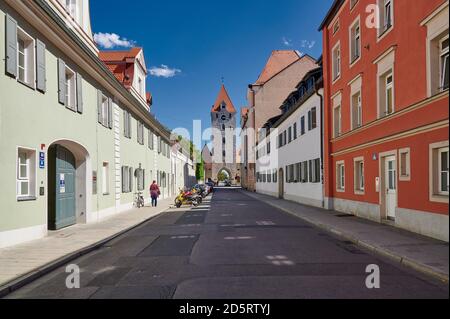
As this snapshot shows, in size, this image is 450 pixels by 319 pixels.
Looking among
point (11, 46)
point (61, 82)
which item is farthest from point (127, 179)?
point (11, 46)

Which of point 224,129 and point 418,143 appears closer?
point 418,143

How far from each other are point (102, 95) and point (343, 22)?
1146 centimetres

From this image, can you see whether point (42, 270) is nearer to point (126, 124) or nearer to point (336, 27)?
point (126, 124)

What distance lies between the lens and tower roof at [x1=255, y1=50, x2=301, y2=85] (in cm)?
6281

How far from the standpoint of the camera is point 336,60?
21422 millimetres

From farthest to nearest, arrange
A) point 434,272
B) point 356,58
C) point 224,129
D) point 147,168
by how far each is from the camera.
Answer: point 224,129, point 147,168, point 356,58, point 434,272

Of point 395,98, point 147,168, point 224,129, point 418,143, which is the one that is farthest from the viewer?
point 224,129

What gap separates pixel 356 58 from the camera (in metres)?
17.7

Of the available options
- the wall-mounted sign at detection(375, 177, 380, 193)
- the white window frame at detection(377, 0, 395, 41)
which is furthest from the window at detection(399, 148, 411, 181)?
the white window frame at detection(377, 0, 395, 41)

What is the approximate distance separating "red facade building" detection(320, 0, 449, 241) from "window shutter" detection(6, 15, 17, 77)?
947 centimetres

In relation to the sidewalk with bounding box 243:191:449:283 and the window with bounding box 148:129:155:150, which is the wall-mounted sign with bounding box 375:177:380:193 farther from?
the window with bounding box 148:129:155:150

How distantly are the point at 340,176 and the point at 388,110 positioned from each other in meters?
6.59
